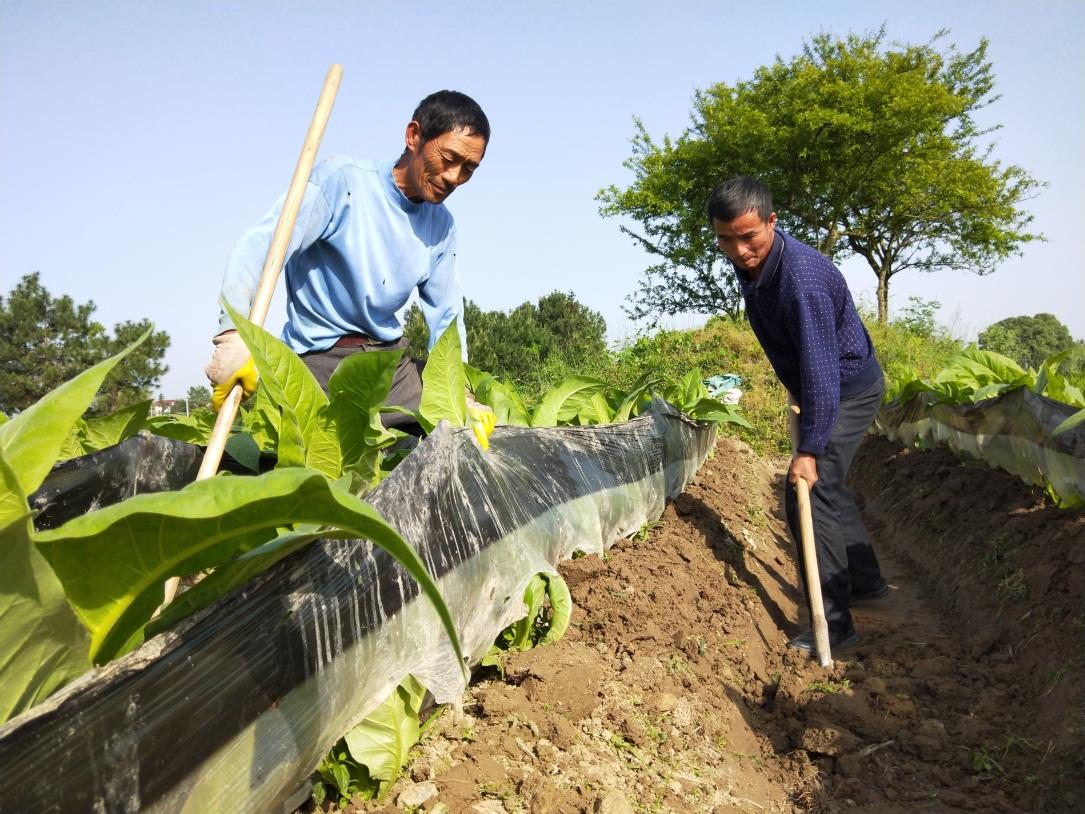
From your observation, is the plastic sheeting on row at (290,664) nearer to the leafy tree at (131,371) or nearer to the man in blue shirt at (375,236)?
the man in blue shirt at (375,236)

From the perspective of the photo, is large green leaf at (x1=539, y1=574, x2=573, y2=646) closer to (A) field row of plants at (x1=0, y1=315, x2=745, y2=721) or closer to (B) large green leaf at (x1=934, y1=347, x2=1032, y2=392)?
(A) field row of plants at (x1=0, y1=315, x2=745, y2=721)

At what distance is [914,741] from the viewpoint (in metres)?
2.51

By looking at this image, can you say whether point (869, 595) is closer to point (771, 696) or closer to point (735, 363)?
point (771, 696)

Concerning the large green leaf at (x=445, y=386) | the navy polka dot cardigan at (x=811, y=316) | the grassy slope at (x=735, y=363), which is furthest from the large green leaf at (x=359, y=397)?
the grassy slope at (x=735, y=363)

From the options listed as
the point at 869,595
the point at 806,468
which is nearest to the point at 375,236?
the point at 806,468

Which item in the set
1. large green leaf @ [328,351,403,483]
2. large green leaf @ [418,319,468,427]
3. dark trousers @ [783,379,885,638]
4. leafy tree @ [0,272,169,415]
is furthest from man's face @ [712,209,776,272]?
leafy tree @ [0,272,169,415]

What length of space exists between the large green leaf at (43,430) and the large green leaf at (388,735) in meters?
0.86

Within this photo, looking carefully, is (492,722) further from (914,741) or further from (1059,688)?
(1059,688)

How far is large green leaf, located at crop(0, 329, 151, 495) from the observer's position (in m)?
1.00

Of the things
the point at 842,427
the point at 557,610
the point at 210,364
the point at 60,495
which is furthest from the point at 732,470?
the point at 60,495

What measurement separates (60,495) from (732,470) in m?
5.17

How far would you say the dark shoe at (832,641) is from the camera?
330cm

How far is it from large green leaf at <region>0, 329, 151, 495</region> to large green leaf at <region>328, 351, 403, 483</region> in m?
0.64

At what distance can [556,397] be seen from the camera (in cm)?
365
